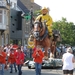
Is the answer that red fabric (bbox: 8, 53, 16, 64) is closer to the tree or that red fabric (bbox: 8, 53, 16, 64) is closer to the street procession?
the street procession

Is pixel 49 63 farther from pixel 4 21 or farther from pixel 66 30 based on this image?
pixel 66 30

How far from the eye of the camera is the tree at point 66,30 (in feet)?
240

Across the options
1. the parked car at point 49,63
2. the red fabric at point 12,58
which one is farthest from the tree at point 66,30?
the red fabric at point 12,58

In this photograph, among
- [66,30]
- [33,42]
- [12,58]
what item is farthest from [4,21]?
[66,30]

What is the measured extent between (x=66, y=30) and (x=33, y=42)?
5429 cm

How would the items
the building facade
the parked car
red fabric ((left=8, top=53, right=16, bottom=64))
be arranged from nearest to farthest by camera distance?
red fabric ((left=8, top=53, right=16, bottom=64))
the parked car
the building facade

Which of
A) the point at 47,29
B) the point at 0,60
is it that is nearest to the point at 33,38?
the point at 47,29

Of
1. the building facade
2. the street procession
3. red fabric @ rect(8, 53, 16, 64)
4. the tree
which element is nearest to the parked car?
the street procession

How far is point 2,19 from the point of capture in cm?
4509

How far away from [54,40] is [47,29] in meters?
2.75

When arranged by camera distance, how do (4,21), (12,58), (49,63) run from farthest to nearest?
(4,21) < (49,63) < (12,58)

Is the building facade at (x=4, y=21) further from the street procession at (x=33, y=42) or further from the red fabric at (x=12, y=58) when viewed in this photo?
the red fabric at (x=12, y=58)

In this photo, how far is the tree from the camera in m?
73.2

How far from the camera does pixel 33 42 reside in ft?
71.2
